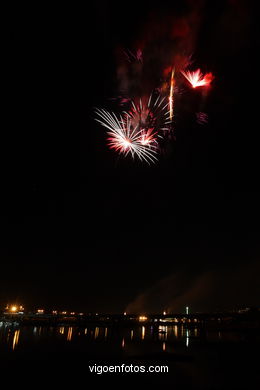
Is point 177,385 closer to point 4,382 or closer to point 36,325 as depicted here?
point 4,382

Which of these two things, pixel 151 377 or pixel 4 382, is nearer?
pixel 4 382

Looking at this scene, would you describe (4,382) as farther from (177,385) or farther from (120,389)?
(177,385)

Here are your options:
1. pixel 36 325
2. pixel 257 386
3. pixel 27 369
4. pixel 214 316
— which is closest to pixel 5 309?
pixel 36 325

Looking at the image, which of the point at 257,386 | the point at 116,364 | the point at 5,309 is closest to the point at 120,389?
the point at 116,364

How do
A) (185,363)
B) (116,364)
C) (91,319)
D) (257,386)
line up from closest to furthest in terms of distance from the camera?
(257,386) → (116,364) → (185,363) → (91,319)

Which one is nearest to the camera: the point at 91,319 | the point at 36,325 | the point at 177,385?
the point at 177,385

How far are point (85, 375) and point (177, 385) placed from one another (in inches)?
250

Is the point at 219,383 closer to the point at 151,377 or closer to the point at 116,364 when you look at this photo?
the point at 151,377

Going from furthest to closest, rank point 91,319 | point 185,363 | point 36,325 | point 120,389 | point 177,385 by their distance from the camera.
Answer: point 91,319 < point 36,325 < point 185,363 < point 177,385 < point 120,389

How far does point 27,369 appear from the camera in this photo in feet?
69.8

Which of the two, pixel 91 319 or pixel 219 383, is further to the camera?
pixel 91 319

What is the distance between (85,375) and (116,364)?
3847mm

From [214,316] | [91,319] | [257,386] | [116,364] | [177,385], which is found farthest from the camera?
[91,319]

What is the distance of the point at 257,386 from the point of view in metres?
20.8
